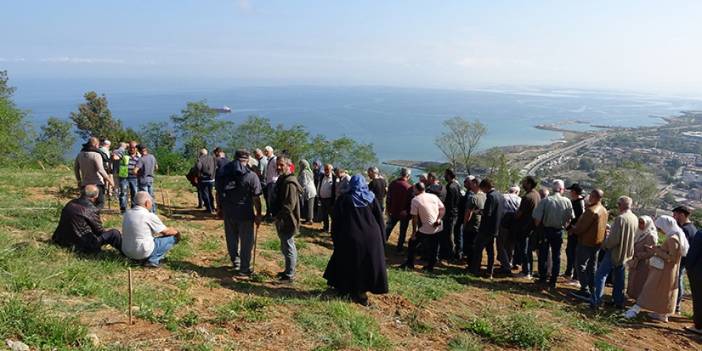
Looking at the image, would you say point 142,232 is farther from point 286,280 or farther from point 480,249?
point 480,249

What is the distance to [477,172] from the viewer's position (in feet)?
157

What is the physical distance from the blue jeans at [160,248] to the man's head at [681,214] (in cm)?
822

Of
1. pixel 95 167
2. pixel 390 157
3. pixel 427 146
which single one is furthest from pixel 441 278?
pixel 427 146

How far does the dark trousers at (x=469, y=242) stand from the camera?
875cm

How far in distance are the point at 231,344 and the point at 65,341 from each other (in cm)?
143

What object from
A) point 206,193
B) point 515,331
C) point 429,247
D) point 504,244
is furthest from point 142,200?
point 504,244

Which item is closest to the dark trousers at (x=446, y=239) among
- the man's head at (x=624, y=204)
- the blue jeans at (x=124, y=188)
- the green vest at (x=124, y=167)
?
the man's head at (x=624, y=204)

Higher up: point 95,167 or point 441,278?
point 95,167

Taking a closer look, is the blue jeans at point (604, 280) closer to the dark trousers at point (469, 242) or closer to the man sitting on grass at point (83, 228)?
the dark trousers at point (469, 242)

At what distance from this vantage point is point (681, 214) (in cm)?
700

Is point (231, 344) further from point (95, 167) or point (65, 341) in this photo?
point (95, 167)

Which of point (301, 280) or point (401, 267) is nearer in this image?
point (301, 280)

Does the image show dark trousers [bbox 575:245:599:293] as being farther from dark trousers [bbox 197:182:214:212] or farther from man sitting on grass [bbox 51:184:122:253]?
dark trousers [bbox 197:182:214:212]

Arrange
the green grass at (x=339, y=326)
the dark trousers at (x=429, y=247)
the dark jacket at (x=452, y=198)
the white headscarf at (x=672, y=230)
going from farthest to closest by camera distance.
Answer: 1. the dark jacket at (x=452, y=198)
2. the dark trousers at (x=429, y=247)
3. the white headscarf at (x=672, y=230)
4. the green grass at (x=339, y=326)
